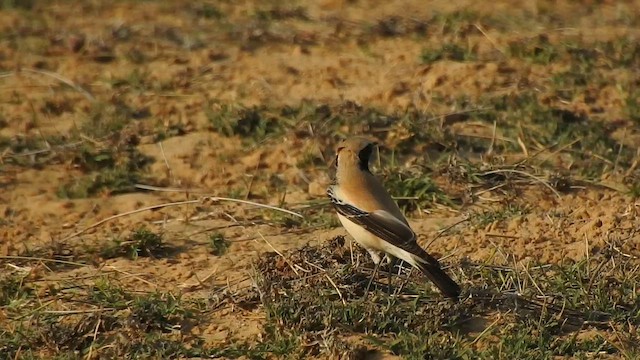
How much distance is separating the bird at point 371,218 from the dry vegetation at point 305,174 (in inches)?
8.7

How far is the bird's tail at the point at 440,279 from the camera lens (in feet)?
22.5

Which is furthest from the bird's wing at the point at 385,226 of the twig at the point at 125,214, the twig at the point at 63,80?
the twig at the point at 63,80

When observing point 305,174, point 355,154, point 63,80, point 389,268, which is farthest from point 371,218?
point 63,80

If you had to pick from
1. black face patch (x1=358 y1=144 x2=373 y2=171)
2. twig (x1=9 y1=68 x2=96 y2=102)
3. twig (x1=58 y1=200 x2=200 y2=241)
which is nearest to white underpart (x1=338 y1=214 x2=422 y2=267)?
black face patch (x1=358 y1=144 x2=373 y2=171)

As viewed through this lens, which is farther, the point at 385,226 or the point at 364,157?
the point at 364,157

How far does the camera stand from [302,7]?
1250cm

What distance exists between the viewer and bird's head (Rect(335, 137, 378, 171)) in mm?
7766

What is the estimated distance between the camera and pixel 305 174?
9320mm

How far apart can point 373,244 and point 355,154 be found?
0.72 m

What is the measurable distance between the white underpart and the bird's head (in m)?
0.38

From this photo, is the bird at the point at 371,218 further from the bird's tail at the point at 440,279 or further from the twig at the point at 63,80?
the twig at the point at 63,80

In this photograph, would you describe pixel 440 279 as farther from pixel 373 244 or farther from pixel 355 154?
pixel 355 154

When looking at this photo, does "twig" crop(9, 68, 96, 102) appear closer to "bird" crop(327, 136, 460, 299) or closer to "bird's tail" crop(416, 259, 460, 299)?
"bird" crop(327, 136, 460, 299)


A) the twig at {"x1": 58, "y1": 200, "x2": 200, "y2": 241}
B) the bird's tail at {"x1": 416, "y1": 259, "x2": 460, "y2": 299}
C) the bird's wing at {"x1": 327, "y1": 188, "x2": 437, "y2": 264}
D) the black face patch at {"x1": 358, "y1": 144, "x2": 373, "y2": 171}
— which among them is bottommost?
the twig at {"x1": 58, "y1": 200, "x2": 200, "y2": 241}
